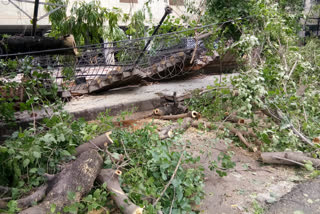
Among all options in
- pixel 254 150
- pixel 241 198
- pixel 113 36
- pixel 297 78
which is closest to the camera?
pixel 241 198

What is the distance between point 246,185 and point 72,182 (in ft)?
5.78

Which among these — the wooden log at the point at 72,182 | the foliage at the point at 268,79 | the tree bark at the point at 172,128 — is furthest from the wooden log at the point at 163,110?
the wooden log at the point at 72,182

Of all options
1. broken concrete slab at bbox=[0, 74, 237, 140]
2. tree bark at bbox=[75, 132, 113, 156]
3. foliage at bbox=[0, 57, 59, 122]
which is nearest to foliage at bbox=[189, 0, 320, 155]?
broken concrete slab at bbox=[0, 74, 237, 140]

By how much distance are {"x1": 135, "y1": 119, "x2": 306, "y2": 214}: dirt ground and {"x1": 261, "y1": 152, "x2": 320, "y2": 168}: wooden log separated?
74 millimetres

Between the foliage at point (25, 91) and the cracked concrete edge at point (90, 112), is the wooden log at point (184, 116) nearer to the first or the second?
the cracked concrete edge at point (90, 112)

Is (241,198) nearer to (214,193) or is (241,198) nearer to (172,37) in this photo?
(214,193)

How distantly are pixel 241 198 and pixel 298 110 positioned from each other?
1.82 meters

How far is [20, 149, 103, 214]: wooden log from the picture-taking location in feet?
6.49

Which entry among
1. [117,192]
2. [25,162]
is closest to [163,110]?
[117,192]

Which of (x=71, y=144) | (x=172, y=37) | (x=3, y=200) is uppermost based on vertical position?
(x=172, y=37)

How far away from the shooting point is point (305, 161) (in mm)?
2840

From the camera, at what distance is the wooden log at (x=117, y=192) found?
6.50ft

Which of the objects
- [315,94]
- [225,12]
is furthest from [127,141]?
[225,12]

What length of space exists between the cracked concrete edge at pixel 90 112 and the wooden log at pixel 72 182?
1492 mm
